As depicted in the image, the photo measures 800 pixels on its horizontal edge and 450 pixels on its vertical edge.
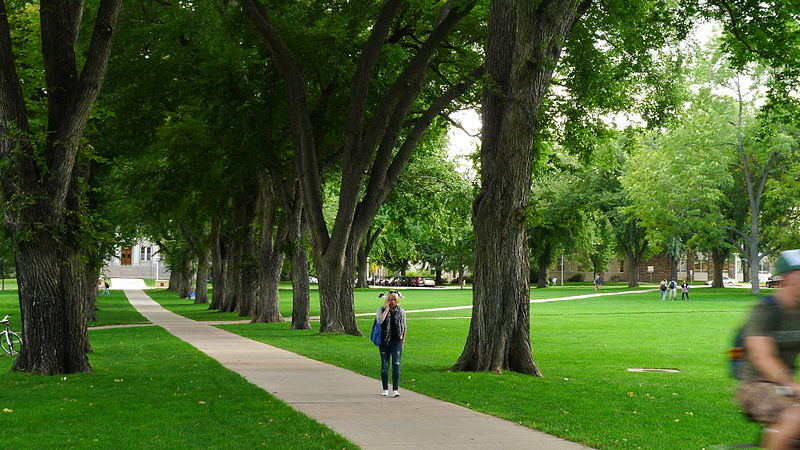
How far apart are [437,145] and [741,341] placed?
2944cm

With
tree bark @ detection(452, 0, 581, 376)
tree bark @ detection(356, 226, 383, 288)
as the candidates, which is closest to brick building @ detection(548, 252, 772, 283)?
tree bark @ detection(356, 226, 383, 288)

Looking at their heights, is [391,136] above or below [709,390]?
above

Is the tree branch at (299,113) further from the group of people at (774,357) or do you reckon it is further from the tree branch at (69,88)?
the group of people at (774,357)

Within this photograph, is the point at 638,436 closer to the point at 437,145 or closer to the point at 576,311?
the point at 437,145

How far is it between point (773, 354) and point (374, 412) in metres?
7.19

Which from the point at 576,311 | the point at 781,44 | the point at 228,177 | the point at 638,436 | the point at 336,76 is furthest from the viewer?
the point at 576,311

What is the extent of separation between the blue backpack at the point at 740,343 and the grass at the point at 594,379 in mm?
4410

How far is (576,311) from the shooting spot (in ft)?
140

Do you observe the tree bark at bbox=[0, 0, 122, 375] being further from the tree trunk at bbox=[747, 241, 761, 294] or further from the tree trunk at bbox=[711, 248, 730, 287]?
the tree trunk at bbox=[711, 248, 730, 287]

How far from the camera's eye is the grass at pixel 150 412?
30.9 ft

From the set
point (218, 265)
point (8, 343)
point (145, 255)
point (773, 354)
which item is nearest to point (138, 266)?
point (145, 255)

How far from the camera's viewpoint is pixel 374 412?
450 inches

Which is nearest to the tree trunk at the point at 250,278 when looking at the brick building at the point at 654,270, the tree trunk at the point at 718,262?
the tree trunk at the point at 718,262

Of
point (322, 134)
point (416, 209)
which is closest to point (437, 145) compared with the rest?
point (416, 209)
